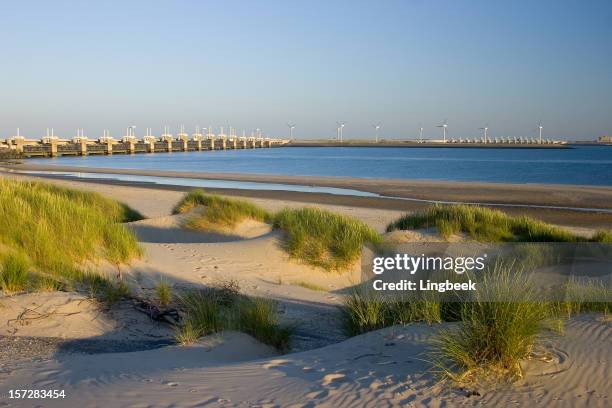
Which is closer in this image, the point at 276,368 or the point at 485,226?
the point at 276,368

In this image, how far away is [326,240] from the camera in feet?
41.1

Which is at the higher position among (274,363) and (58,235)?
(58,235)

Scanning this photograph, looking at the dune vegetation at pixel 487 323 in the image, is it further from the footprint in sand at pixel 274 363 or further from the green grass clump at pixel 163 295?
the green grass clump at pixel 163 295

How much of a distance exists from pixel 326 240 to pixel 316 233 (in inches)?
12.6

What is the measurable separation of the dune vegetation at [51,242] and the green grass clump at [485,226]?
654cm

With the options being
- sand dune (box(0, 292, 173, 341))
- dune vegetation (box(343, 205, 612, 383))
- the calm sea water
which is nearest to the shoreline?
the calm sea water

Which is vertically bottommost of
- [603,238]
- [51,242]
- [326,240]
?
[603,238]

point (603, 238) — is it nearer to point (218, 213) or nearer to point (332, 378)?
point (218, 213)

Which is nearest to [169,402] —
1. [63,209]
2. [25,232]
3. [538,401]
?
[538,401]

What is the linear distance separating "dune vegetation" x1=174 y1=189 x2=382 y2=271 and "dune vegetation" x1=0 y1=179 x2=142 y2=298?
3.09 metres

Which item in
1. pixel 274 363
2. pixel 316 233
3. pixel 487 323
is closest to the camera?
pixel 487 323

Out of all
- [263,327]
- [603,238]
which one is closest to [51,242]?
[263,327]

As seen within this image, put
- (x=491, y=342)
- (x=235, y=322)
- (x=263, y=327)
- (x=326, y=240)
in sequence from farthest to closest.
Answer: (x=326, y=240) < (x=235, y=322) < (x=263, y=327) < (x=491, y=342)

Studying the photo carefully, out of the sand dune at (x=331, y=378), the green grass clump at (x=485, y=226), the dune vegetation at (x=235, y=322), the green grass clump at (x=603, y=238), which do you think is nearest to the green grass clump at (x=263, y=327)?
the dune vegetation at (x=235, y=322)
